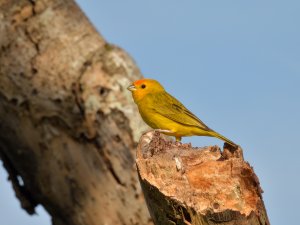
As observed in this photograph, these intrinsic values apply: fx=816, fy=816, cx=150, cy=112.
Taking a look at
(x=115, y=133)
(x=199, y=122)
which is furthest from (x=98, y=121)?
(x=199, y=122)

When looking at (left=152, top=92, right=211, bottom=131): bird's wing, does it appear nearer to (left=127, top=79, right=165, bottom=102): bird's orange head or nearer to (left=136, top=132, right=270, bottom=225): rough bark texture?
(left=127, top=79, right=165, bottom=102): bird's orange head

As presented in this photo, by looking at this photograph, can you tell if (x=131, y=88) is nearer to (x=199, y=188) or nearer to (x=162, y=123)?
(x=162, y=123)

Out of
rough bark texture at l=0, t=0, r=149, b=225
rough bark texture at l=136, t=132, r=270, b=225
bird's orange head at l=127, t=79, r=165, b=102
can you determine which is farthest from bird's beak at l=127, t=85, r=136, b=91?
rough bark texture at l=136, t=132, r=270, b=225

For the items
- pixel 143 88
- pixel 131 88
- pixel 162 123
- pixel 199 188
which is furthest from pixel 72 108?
pixel 199 188

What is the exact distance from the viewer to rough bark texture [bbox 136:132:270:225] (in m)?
4.28

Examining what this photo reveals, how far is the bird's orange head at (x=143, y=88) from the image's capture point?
809 centimetres

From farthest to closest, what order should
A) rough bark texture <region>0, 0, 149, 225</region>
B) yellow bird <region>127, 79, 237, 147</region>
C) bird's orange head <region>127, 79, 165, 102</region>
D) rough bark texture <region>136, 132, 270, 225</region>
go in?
rough bark texture <region>0, 0, 149, 225</region> < bird's orange head <region>127, 79, 165, 102</region> < yellow bird <region>127, 79, 237, 147</region> < rough bark texture <region>136, 132, 270, 225</region>

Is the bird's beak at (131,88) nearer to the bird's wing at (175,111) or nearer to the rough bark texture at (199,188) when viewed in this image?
the bird's wing at (175,111)

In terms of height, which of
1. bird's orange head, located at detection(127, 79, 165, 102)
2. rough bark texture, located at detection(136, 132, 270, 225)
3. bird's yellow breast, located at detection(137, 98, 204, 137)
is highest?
bird's orange head, located at detection(127, 79, 165, 102)

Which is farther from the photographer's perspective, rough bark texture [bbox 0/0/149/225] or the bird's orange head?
rough bark texture [bbox 0/0/149/225]

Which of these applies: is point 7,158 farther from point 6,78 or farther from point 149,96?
point 149,96

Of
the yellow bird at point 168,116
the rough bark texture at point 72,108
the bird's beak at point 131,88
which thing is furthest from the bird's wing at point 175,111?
the rough bark texture at point 72,108

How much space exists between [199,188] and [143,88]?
3705mm

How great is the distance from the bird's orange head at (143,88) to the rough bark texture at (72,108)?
0.24 meters
